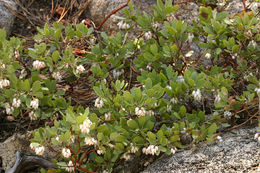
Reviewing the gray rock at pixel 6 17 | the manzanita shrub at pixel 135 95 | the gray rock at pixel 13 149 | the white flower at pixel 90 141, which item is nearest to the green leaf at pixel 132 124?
the manzanita shrub at pixel 135 95

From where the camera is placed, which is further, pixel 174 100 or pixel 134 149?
pixel 174 100

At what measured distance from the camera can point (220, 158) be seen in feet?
7.42

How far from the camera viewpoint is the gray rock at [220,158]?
7.16ft

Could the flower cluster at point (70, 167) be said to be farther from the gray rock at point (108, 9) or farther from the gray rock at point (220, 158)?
the gray rock at point (108, 9)

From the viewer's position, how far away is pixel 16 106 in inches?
92.7

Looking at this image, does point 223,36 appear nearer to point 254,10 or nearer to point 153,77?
point 254,10

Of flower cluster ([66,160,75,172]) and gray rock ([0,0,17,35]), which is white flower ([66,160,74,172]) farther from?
gray rock ([0,0,17,35])

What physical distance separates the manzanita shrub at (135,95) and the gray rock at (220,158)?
0.09 m

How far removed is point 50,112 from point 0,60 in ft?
1.69

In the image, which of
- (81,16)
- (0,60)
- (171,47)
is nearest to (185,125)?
(171,47)

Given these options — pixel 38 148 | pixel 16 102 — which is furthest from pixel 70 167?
pixel 16 102

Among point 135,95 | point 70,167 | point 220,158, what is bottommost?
point 70,167

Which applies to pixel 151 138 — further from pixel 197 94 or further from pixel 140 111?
pixel 197 94

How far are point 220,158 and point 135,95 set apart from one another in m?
0.68
